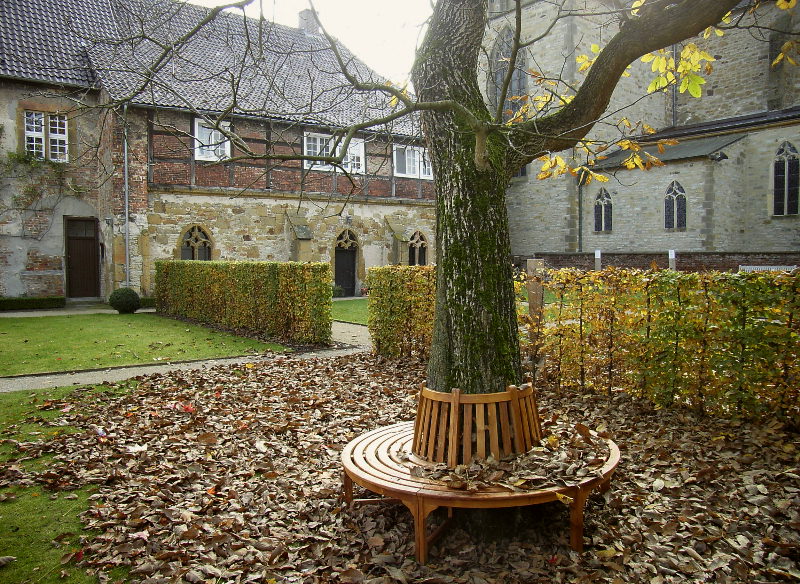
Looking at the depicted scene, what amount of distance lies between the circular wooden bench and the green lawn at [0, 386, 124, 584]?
1.65 m

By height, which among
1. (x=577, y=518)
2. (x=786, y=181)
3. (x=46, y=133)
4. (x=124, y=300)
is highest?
(x=46, y=133)

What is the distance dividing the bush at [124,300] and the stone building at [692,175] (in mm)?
12724

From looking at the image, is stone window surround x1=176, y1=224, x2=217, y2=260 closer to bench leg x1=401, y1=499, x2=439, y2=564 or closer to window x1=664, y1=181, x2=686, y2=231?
window x1=664, y1=181, x2=686, y2=231

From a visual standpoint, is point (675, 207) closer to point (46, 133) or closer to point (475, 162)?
point (475, 162)

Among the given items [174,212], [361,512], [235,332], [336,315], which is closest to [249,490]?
[361,512]

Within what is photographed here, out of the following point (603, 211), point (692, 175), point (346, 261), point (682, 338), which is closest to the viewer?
point (682, 338)

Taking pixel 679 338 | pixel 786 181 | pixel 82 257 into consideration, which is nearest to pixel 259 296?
pixel 679 338

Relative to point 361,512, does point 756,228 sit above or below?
above

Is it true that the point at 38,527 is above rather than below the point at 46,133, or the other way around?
below

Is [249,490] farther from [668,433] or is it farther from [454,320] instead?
[668,433]

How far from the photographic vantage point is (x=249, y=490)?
4598 millimetres

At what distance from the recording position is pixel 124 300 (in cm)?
1827

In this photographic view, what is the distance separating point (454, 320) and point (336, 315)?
43.8 feet

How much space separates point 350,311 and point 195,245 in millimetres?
7029
